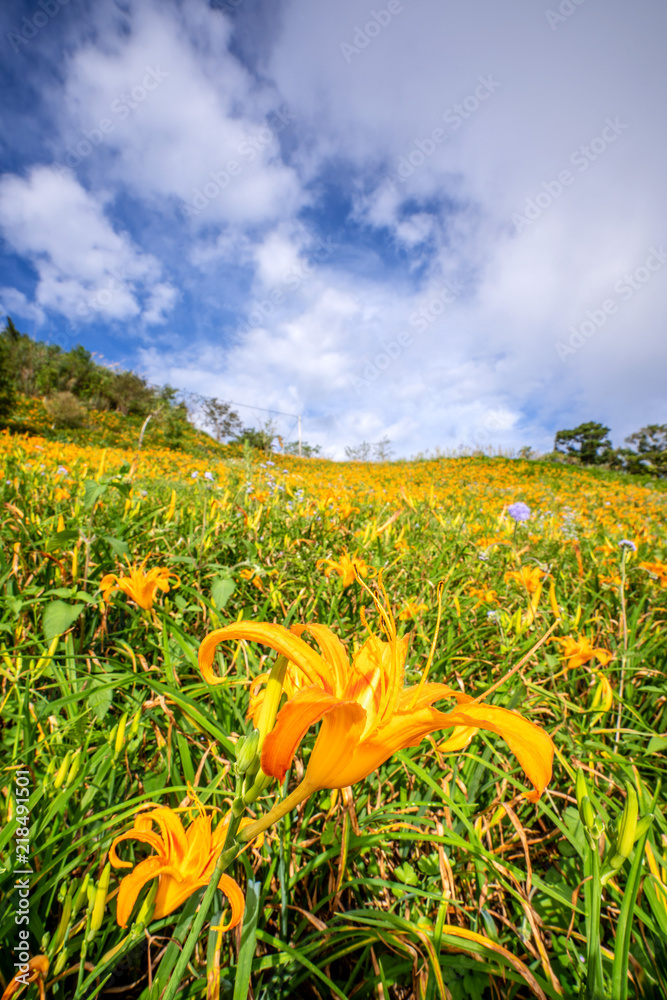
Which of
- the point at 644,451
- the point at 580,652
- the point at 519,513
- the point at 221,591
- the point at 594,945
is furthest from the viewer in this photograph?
the point at 644,451

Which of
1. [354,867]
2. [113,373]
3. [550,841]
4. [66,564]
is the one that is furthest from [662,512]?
[113,373]

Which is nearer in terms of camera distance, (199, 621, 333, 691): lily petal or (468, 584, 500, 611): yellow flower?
(199, 621, 333, 691): lily petal

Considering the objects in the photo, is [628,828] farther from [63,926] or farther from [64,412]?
[64,412]

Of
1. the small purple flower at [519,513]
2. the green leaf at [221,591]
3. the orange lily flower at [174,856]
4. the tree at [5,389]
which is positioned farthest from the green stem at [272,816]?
the tree at [5,389]

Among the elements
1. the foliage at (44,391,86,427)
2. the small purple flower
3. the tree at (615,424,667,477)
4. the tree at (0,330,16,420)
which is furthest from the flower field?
the tree at (615,424,667,477)

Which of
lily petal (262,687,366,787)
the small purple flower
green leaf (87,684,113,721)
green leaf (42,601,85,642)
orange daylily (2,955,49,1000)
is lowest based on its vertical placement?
orange daylily (2,955,49,1000)

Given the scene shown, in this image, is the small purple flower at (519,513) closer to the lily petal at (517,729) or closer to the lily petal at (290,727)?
the lily petal at (517,729)

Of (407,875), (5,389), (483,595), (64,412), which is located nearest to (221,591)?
(407,875)

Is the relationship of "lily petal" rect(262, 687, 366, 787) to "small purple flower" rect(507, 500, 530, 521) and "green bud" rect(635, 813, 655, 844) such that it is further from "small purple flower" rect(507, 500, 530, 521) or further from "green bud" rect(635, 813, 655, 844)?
"small purple flower" rect(507, 500, 530, 521)

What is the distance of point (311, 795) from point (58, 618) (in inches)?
35.0

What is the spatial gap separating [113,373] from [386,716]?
2181cm

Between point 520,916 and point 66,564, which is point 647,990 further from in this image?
point 66,564

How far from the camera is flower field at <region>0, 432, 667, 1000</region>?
0.43m

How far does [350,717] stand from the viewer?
14.5 inches
